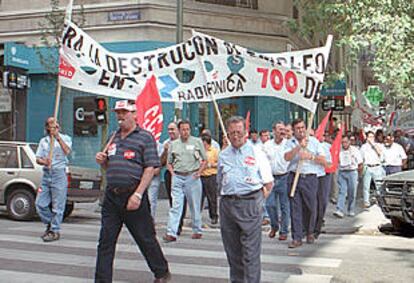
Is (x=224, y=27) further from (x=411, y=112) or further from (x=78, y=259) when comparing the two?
(x=78, y=259)

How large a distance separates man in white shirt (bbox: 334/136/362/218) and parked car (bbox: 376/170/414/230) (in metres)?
1.98

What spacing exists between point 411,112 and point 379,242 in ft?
60.6

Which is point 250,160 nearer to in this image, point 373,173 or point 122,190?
point 122,190

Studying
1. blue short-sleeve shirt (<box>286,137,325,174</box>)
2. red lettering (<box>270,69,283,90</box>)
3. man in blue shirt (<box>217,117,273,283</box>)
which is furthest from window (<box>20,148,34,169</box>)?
man in blue shirt (<box>217,117,273,283</box>)

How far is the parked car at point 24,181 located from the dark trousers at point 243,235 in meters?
6.96

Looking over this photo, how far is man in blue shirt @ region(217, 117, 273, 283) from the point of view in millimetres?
5945

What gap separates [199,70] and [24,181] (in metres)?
4.63

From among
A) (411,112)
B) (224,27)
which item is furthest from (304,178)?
(411,112)

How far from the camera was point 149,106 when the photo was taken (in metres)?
9.70

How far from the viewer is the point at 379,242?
10.1m

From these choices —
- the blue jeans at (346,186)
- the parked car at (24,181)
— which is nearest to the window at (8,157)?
the parked car at (24,181)

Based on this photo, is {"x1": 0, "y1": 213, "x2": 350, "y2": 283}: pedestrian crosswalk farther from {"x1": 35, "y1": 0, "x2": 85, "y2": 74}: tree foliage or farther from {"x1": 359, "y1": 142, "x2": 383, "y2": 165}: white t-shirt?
{"x1": 35, "y1": 0, "x2": 85, "y2": 74}: tree foliage

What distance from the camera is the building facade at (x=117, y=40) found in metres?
18.9

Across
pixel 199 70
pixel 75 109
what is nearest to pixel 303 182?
pixel 199 70
